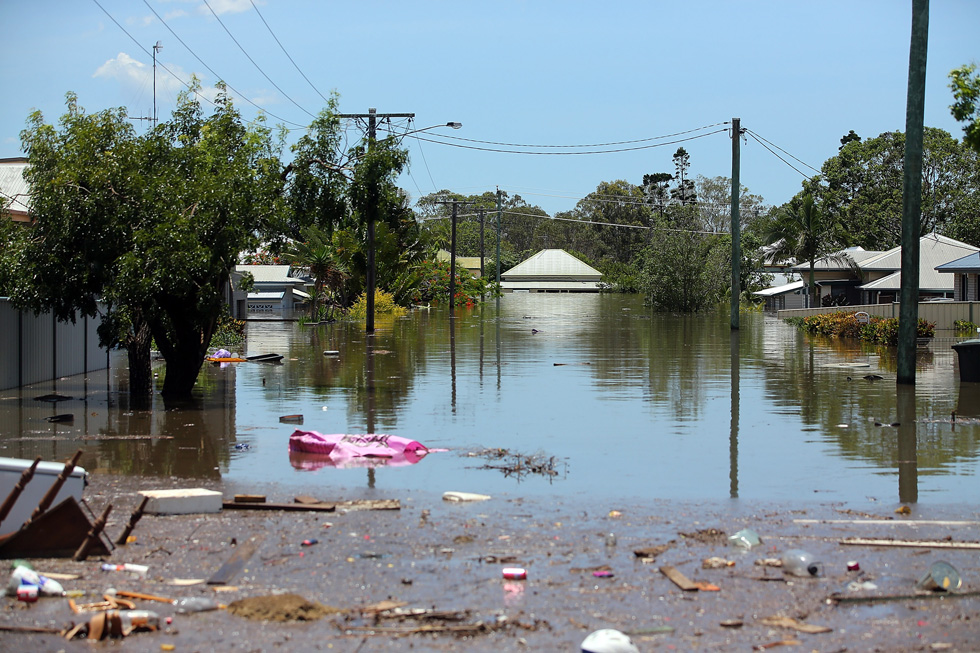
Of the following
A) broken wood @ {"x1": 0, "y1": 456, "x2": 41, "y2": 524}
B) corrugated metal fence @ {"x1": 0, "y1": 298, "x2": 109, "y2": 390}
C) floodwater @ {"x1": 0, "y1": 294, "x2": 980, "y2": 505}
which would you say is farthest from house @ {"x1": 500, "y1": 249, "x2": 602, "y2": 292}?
broken wood @ {"x1": 0, "y1": 456, "x2": 41, "y2": 524}

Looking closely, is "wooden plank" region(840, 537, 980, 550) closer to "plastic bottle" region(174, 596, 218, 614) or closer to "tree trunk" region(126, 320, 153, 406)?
"plastic bottle" region(174, 596, 218, 614)

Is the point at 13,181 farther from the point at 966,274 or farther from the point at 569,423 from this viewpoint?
the point at 966,274

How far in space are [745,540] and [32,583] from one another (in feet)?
17.8

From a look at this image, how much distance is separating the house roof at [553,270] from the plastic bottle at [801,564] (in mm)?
110762

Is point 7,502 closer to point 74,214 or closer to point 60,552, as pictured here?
point 60,552

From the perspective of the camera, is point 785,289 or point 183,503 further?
point 785,289

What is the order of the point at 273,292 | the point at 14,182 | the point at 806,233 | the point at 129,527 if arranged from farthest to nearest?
the point at 806,233, the point at 273,292, the point at 14,182, the point at 129,527

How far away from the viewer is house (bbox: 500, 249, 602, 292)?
116938 mm

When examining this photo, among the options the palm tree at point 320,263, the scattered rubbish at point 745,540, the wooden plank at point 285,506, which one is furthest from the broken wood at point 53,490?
the palm tree at point 320,263

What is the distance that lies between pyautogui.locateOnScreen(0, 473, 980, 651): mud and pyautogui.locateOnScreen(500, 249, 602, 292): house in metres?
107

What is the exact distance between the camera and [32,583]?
6633 mm

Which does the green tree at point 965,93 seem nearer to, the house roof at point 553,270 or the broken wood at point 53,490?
the broken wood at point 53,490

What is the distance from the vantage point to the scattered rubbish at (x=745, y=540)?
812cm

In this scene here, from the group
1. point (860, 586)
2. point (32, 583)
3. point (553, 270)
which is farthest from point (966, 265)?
point (553, 270)
